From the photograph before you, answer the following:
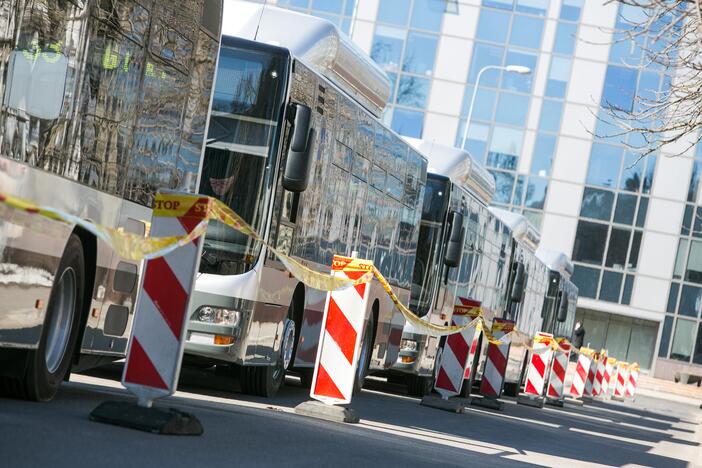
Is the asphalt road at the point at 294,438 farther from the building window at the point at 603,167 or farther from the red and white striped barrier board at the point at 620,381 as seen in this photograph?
the building window at the point at 603,167

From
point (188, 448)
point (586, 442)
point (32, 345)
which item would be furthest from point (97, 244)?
point (586, 442)

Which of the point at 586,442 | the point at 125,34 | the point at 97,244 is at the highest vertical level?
the point at 125,34

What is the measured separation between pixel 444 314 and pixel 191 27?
12.3m

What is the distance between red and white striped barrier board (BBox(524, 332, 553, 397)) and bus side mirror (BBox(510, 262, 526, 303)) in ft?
14.5

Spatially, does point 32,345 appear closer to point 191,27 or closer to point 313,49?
point 191,27

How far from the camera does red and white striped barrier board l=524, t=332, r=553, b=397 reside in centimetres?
2595

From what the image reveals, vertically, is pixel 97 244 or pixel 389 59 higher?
pixel 389 59

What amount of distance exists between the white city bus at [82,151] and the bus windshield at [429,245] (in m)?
10.4

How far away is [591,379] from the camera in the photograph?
36094mm

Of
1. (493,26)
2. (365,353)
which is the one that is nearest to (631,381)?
(493,26)

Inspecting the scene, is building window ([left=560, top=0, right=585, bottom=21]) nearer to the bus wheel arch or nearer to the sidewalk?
the sidewalk

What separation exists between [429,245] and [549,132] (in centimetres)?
3679

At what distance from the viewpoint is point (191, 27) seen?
1075cm

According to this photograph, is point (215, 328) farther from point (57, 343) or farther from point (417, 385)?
point (417, 385)
